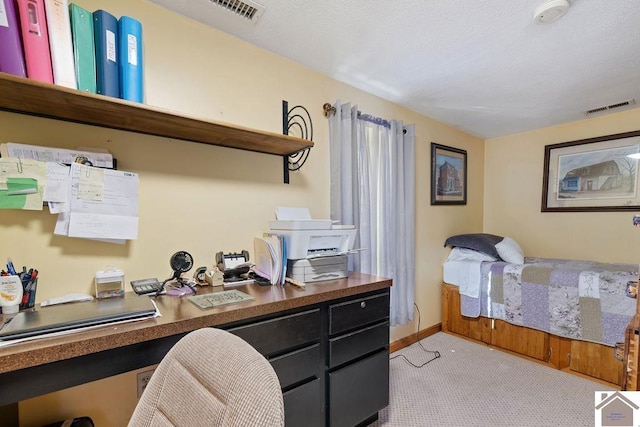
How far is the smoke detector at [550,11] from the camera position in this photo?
4.46 feet

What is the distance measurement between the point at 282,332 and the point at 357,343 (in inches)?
18.7

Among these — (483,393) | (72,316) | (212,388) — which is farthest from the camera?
(483,393)

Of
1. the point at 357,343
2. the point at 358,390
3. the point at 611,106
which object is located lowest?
the point at 358,390

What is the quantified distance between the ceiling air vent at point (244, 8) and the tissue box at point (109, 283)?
1.36 m

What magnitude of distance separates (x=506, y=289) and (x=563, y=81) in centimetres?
174

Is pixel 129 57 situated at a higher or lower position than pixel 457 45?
lower

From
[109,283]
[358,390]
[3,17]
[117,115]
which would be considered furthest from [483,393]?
[3,17]

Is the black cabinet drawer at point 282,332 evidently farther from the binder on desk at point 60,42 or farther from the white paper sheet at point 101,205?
the binder on desk at point 60,42

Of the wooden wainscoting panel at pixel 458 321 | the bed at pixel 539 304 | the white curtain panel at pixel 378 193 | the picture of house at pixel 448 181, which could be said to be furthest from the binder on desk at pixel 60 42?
the wooden wainscoting panel at pixel 458 321

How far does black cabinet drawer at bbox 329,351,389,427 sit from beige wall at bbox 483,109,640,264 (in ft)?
9.22

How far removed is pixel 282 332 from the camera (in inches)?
47.9

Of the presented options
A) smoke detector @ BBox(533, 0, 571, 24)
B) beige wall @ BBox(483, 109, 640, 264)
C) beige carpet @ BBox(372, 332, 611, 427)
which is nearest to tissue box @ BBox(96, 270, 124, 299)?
beige carpet @ BBox(372, 332, 611, 427)

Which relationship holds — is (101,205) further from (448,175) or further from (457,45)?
(448,175)

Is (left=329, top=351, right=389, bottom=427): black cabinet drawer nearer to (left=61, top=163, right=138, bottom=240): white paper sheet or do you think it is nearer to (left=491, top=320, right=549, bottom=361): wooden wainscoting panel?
(left=61, top=163, right=138, bottom=240): white paper sheet
